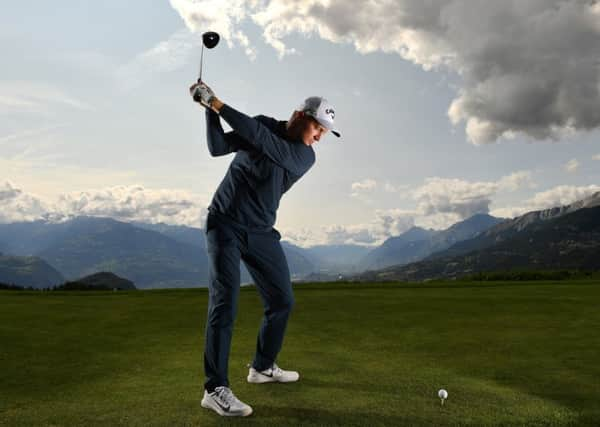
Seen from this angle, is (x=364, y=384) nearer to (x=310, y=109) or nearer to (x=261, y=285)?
(x=261, y=285)

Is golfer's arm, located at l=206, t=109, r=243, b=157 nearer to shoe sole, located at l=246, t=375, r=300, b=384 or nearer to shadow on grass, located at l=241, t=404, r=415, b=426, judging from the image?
shoe sole, located at l=246, t=375, r=300, b=384

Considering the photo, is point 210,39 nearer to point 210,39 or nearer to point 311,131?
point 210,39

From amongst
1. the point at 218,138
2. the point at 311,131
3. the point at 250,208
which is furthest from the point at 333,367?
the point at 218,138

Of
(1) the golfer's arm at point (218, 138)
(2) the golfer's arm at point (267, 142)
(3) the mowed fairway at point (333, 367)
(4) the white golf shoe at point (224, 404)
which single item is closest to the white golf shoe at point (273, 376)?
(3) the mowed fairway at point (333, 367)

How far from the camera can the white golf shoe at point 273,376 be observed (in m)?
5.10

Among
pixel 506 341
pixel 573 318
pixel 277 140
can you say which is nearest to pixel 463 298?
pixel 573 318

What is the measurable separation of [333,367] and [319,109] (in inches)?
113

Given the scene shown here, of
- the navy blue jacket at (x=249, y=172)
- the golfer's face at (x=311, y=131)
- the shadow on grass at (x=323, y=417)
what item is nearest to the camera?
the shadow on grass at (x=323, y=417)

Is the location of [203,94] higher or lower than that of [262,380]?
higher

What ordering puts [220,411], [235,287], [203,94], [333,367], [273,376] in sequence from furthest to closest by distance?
[333,367] < [273,376] < [235,287] < [203,94] < [220,411]

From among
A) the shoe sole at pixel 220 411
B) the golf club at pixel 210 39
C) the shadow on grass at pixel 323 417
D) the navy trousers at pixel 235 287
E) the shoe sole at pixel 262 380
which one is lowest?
the shadow on grass at pixel 323 417

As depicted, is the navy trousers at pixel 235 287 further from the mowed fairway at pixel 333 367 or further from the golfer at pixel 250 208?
the mowed fairway at pixel 333 367

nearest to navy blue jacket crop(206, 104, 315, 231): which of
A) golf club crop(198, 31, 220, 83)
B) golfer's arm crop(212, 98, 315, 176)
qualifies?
golfer's arm crop(212, 98, 315, 176)

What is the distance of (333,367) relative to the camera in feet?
18.7
